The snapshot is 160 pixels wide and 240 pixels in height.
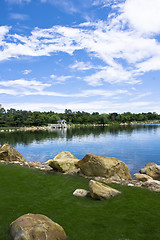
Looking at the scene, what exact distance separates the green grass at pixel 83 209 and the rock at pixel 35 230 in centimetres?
40

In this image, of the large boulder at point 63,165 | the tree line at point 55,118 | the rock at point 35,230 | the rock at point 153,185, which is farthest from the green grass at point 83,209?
the tree line at point 55,118

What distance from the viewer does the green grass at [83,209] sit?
586 centimetres

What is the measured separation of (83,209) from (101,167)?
503 centimetres

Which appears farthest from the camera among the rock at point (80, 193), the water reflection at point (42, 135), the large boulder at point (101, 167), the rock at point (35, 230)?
the water reflection at point (42, 135)

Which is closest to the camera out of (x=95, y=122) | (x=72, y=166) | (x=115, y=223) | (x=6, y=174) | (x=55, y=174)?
(x=115, y=223)

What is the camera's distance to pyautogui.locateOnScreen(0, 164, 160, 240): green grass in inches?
231

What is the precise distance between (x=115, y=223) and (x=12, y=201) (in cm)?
457

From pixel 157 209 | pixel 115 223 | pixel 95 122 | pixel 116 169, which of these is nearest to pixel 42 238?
pixel 115 223

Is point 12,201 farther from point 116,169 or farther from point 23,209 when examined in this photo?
point 116,169

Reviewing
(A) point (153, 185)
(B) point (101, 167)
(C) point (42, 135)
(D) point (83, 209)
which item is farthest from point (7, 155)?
(C) point (42, 135)

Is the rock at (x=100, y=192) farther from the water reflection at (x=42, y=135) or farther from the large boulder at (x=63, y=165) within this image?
the water reflection at (x=42, y=135)

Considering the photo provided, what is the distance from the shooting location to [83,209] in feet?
24.3

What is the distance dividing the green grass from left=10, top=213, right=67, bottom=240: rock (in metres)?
0.40

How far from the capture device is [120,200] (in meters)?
8.16
